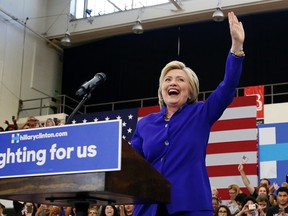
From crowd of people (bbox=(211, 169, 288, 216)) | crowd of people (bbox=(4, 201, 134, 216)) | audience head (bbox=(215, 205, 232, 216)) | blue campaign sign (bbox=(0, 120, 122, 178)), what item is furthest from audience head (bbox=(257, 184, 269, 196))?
blue campaign sign (bbox=(0, 120, 122, 178))

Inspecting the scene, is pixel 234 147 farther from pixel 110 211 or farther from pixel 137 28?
pixel 137 28

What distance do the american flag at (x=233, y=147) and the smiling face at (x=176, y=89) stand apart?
6.94 metres

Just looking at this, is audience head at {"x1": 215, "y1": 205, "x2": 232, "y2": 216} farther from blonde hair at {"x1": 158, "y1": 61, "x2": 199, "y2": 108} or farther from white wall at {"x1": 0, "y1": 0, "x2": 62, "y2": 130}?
white wall at {"x1": 0, "y1": 0, "x2": 62, "y2": 130}

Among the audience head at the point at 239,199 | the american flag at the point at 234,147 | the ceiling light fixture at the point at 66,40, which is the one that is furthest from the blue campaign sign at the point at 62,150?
the ceiling light fixture at the point at 66,40

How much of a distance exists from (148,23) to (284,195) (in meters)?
8.24

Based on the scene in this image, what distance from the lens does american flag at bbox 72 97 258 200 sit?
9000mm

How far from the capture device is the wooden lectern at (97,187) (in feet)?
4.40

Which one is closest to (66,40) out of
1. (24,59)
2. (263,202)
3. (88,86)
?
(24,59)

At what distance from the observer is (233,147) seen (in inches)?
367

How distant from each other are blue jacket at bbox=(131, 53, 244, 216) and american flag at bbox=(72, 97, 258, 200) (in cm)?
699

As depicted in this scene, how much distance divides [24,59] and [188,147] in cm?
1244

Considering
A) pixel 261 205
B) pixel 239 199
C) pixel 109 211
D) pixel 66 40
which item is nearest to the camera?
pixel 261 205

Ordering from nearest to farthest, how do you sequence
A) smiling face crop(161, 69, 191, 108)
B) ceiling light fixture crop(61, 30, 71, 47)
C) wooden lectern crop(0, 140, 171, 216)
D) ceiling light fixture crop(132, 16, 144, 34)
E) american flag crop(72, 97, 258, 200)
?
wooden lectern crop(0, 140, 171, 216), smiling face crop(161, 69, 191, 108), american flag crop(72, 97, 258, 200), ceiling light fixture crop(132, 16, 144, 34), ceiling light fixture crop(61, 30, 71, 47)

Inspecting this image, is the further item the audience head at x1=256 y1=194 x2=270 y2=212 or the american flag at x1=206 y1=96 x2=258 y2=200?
the american flag at x1=206 y1=96 x2=258 y2=200
